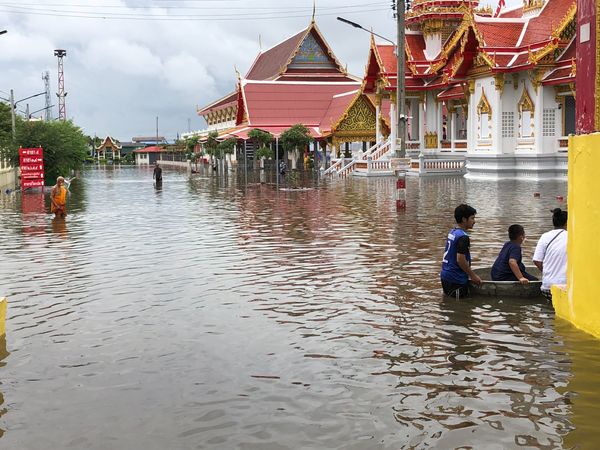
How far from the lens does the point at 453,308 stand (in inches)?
320

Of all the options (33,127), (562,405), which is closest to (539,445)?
(562,405)

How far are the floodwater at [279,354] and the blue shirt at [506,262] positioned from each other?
1.52ft

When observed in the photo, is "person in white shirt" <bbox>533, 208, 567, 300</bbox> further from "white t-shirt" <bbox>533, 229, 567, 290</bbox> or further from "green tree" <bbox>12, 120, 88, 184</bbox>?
"green tree" <bbox>12, 120, 88, 184</bbox>

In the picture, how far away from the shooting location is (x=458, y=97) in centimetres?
3888

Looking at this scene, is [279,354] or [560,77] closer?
[279,354]

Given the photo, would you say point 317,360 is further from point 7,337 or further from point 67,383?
point 7,337

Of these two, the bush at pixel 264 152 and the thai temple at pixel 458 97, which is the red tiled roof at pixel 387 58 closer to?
the thai temple at pixel 458 97

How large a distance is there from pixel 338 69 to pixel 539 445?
64.2m

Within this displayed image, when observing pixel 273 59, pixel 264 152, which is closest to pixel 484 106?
pixel 264 152

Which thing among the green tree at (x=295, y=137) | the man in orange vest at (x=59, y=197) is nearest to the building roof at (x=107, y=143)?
the green tree at (x=295, y=137)

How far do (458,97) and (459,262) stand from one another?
3189cm

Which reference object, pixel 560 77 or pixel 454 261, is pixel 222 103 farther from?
pixel 454 261

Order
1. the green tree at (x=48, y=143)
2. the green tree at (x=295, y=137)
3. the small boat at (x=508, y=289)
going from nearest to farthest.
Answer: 1. the small boat at (x=508, y=289)
2. the green tree at (x=48, y=143)
3. the green tree at (x=295, y=137)

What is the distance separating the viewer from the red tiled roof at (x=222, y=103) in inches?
2822
